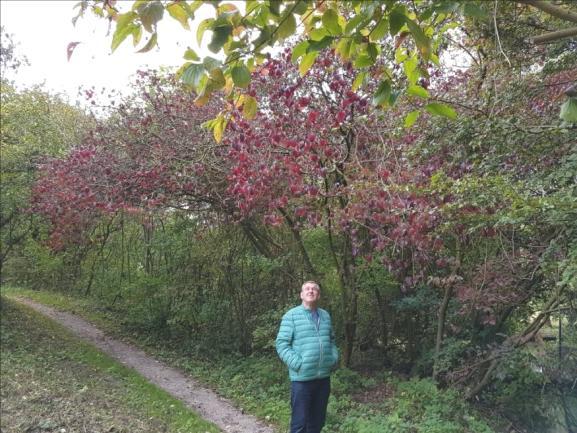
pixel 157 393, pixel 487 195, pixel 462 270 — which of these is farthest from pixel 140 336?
pixel 487 195

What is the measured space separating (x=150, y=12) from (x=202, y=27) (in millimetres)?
225

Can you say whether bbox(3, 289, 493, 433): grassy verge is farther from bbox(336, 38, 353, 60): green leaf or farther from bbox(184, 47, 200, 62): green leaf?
bbox(184, 47, 200, 62): green leaf

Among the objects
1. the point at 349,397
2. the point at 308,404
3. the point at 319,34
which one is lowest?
the point at 349,397

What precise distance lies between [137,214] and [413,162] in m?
5.59

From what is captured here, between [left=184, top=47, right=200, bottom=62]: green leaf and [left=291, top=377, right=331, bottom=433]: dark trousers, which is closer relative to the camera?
[left=184, top=47, right=200, bottom=62]: green leaf

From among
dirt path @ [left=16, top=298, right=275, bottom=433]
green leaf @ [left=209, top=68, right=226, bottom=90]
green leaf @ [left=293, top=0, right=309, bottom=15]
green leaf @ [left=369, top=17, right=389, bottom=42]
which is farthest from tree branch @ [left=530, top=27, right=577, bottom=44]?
dirt path @ [left=16, top=298, right=275, bottom=433]

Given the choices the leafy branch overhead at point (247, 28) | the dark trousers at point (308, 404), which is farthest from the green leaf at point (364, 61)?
the dark trousers at point (308, 404)

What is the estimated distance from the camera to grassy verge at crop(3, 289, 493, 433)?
6.00m

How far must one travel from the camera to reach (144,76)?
8.98 m

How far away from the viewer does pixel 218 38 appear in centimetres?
181

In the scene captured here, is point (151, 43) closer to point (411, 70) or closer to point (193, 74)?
point (193, 74)

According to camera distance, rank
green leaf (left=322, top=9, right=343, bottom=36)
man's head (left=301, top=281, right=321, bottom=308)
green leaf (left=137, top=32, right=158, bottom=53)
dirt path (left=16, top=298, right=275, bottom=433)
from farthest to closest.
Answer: dirt path (left=16, top=298, right=275, bottom=433) → man's head (left=301, top=281, right=321, bottom=308) → green leaf (left=322, top=9, right=343, bottom=36) → green leaf (left=137, top=32, right=158, bottom=53)

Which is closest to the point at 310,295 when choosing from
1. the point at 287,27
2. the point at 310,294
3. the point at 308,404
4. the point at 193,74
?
the point at 310,294

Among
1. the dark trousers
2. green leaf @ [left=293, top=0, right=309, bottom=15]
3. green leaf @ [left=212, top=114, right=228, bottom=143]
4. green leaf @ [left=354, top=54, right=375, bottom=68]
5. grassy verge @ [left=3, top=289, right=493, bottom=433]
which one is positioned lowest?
grassy verge @ [left=3, top=289, right=493, bottom=433]
